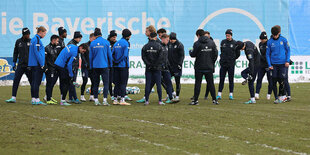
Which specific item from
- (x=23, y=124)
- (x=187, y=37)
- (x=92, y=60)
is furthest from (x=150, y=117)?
(x=187, y=37)

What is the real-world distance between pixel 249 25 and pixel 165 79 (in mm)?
11912

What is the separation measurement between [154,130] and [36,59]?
5062 mm

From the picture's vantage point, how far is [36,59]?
11.5m

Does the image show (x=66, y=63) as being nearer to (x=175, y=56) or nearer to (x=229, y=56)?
(x=175, y=56)

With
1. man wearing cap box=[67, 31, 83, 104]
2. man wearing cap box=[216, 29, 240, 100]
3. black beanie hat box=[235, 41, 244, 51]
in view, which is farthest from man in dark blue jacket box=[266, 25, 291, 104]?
man wearing cap box=[67, 31, 83, 104]

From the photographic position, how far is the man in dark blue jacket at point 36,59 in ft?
37.3

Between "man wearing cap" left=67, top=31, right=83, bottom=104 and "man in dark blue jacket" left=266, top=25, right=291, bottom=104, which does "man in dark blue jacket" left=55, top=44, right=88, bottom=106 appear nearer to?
"man wearing cap" left=67, top=31, right=83, bottom=104

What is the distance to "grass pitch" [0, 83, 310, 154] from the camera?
6.05m

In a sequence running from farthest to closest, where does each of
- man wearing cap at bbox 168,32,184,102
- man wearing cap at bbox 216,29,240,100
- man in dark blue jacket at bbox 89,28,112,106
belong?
1. man wearing cap at bbox 216,29,240,100
2. man wearing cap at bbox 168,32,184,102
3. man in dark blue jacket at bbox 89,28,112,106

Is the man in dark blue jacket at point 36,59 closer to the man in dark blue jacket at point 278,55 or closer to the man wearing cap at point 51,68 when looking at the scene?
the man wearing cap at point 51,68

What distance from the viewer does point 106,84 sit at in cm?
Answer: 1168

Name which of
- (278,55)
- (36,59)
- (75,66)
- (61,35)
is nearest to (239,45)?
(278,55)

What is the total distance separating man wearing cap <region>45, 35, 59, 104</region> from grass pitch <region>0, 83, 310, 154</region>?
1419mm

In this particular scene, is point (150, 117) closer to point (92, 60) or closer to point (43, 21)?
point (92, 60)
